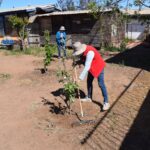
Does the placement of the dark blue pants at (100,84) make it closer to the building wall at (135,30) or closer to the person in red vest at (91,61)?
the person in red vest at (91,61)

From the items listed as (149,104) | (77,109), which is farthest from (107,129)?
(149,104)

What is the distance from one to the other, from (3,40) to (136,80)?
1425 cm

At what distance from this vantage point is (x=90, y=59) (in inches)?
247

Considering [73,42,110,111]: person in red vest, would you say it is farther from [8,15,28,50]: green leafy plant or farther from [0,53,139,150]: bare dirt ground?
[8,15,28,50]: green leafy plant

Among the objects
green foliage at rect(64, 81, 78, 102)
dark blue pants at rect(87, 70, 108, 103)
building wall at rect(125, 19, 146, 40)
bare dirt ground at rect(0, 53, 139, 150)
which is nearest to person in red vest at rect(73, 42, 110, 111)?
dark blue pants at rect(87, 70, 108, 103)

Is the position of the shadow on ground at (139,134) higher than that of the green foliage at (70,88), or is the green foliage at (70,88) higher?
the green foliage at (70,88)

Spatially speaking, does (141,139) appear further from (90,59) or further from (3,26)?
(3,26)

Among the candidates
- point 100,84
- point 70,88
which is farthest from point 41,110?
point 100,84

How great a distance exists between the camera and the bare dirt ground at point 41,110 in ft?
18.7

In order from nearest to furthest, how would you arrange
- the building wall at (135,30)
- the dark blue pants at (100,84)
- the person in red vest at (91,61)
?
the person in red vest at (91,61)
the dark blue pants at (100,84)
the building wall at (135,30)

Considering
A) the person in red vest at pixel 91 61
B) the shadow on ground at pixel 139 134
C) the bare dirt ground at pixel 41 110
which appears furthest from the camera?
the person in red vest at pixel 91 61

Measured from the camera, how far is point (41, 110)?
7285 millimetres

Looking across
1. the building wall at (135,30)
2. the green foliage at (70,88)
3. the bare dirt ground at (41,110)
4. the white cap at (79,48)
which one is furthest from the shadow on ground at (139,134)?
the building wall at (135,30)

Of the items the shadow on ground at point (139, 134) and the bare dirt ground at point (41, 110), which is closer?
the shadow on ground at point (139, 134)
